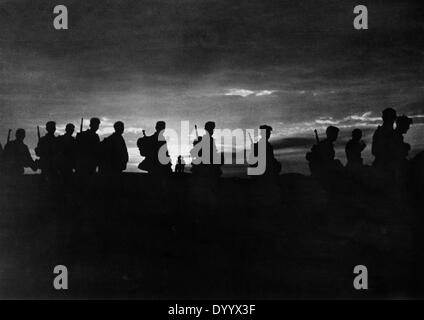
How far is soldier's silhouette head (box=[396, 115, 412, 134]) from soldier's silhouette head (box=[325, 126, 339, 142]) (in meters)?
0.64

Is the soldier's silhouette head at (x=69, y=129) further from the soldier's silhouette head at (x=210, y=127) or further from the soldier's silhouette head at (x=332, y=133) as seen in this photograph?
the soldier's silhouette head at (x=332, y=133)

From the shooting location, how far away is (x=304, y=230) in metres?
5.12

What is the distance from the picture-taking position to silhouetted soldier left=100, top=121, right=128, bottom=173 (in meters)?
5.33

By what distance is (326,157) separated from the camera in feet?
17.3

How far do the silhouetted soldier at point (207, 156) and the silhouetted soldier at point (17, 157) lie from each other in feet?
6.31

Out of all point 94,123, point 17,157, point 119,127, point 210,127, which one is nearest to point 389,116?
point 210,127

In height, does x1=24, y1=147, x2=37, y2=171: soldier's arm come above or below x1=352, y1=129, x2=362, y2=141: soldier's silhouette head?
below

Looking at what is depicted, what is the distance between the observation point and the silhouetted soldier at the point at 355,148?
514 centimetres

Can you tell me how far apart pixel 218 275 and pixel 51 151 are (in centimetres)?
245

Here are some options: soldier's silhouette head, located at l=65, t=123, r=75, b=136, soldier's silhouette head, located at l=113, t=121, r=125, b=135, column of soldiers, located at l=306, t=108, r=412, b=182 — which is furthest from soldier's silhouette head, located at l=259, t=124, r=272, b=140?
soldier's silhouette head, located at l=65, t=123, r=75, b=136

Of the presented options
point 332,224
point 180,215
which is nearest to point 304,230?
point 332,224

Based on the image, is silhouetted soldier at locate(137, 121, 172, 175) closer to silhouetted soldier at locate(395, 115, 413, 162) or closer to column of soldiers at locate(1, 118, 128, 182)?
column of soldiers at locate(1, 118, 128, 182)
